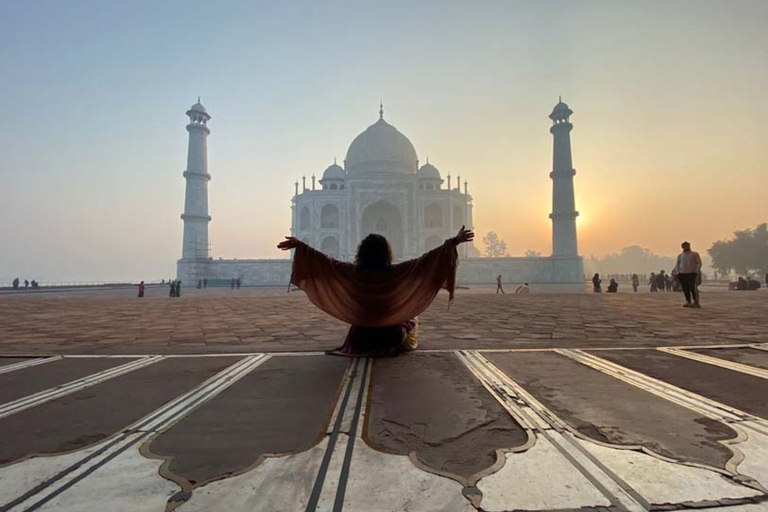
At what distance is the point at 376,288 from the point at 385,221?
3905 centimetres

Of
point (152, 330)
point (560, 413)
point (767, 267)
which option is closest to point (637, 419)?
point (560, 413)

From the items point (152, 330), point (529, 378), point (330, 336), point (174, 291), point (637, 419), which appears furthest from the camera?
point (174, 291)

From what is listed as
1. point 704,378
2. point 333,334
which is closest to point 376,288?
point 333,334

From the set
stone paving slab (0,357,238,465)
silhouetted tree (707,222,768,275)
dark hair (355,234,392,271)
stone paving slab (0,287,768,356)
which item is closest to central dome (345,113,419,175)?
silhouetted tree (707,222,768,275)

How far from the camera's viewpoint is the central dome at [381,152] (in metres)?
40.8

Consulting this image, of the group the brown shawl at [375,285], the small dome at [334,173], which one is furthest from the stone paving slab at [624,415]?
the small dome at [334,173]

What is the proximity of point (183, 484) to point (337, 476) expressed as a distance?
45 centimetres

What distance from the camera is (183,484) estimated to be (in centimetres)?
123

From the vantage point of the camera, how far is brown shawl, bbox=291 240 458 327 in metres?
3.28

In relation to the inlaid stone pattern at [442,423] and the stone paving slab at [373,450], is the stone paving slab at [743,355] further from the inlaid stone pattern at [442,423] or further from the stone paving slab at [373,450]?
the inlaid stone pattern at [442,423]

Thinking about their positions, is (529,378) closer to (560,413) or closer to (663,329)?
(560,413)

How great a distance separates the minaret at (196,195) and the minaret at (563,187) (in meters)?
29.2

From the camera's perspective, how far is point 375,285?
10.9 feet

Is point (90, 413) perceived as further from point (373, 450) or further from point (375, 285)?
point (375, 285)
